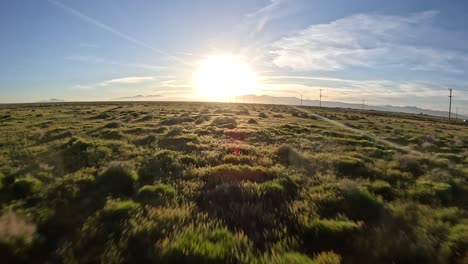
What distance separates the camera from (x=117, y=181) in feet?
30.6

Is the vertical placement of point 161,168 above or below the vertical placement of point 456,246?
above

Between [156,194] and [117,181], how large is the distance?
1.98 m

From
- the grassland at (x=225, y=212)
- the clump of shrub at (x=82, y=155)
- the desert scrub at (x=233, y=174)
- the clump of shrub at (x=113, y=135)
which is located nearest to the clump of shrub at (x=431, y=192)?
the grassland at (x=225, y=212)

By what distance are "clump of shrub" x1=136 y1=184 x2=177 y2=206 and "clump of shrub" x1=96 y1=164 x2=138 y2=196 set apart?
21.4 inches

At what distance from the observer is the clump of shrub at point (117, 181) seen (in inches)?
340

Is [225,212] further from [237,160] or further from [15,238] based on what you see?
[237,160]

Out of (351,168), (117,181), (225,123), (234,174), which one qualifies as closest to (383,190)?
(351,168)

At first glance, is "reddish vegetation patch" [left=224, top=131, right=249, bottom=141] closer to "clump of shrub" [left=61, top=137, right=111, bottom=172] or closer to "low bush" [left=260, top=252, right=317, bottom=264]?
"clump of shrub" [left=61, top=137, right=111, bottom=172]

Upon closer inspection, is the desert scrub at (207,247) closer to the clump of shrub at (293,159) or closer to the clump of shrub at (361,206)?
the clump of shrub at (361,206)

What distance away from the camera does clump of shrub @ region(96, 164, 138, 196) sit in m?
8.63

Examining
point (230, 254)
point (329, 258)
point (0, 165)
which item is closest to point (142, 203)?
point (230, 254)

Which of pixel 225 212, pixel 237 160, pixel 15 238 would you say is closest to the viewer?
pixel 15 238

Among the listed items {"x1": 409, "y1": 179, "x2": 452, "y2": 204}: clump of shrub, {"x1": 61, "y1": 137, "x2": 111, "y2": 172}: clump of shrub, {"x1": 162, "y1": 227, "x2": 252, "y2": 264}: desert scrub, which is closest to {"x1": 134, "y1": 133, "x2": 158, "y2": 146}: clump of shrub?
{"x1": 61, "y1": 137, "x2": 111, "y2": 172}: clump of shrub

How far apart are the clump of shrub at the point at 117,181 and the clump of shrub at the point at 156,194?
545mm
